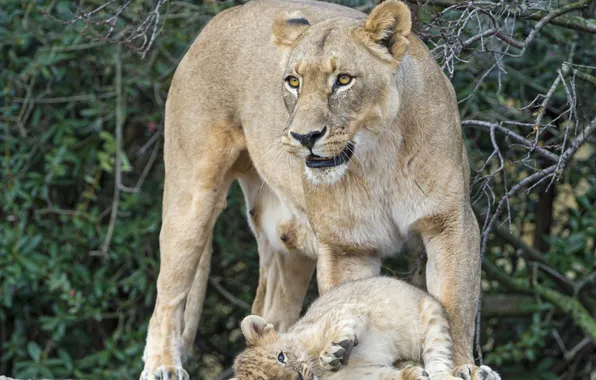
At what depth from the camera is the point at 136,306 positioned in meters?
6.58

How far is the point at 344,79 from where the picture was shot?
12.5 ft

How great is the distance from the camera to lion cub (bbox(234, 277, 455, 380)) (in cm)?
363

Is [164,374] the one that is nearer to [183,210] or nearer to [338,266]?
[183,210]

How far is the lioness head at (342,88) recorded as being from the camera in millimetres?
3703

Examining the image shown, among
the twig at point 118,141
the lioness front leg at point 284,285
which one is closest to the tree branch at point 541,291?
the lioness front leg at point 284,285

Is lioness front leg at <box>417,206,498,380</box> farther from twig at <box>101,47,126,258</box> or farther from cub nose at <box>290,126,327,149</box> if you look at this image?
twig at <box>101,47,126,258</box>

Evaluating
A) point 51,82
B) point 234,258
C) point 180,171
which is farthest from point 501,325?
point 51,82

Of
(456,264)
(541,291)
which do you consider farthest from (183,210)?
(541,291)

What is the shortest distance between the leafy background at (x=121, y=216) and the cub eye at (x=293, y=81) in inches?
82.5

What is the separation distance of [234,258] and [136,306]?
65 cm

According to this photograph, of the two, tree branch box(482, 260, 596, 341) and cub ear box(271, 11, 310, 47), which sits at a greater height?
cub ear box(271, 11, 310, 47)

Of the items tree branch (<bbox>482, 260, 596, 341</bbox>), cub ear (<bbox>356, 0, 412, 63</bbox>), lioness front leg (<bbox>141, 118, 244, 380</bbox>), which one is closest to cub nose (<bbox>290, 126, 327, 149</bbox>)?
cub ear (<bbox>356, 0, 412, 63</bbox>)

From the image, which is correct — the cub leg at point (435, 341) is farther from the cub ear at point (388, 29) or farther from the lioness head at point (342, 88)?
the cub ear at point (388, 29)

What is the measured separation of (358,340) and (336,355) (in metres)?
0.19
